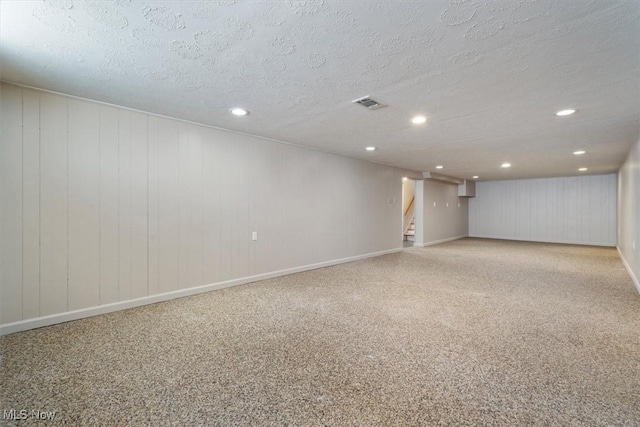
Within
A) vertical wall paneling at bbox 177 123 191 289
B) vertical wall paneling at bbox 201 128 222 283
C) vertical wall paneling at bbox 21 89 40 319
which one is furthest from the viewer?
vertical wall paneling at bbox 201 128 222 283

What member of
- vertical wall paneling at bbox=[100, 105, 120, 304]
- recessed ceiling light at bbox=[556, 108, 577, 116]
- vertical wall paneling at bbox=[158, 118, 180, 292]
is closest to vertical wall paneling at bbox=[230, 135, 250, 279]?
vertical wall paneling at bbox=[158, 118, 180, 292]

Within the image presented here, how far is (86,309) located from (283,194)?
114 inches

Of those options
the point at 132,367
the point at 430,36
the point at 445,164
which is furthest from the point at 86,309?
the point at 445,164

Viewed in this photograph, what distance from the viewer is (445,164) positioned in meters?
6.88

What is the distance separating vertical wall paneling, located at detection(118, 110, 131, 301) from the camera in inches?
124

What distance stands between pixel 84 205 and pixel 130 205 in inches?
16.1

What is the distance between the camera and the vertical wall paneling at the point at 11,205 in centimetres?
252

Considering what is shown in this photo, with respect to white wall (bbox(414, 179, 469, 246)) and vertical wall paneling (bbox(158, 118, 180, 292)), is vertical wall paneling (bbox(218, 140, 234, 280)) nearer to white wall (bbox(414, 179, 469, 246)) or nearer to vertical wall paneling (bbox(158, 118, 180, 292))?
vertical wall paneling (bbox(158, 118, 180, 292))

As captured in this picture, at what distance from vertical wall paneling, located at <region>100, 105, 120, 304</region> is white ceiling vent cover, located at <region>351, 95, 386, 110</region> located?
2675mm

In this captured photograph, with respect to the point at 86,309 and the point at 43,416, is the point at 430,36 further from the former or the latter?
the point at 86,309

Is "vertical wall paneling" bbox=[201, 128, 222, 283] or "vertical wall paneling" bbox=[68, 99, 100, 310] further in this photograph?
"vertical wall paneling" bbox=[201, 128, 222, 283]

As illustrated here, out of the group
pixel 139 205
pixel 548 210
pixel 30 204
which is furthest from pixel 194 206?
pixel 548 210

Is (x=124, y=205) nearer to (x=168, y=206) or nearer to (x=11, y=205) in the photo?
(x=168, y=206)

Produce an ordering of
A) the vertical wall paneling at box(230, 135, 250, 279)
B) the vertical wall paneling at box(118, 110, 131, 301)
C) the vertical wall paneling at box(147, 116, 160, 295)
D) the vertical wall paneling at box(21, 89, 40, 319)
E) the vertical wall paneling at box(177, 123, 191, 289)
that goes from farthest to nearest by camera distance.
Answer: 1. the vertical wall paneling at box(230, 135, 250, 279)
2. the vertical wall paneling at box(177, 123, 191, 289)
3. the vertical wall paneling at box(147, 116, 160, 295)
4. the vertical wall paneling at box(118, 110, 131, 301)
5. the vertical wall paneling at box(21, 89, 40, 319)
